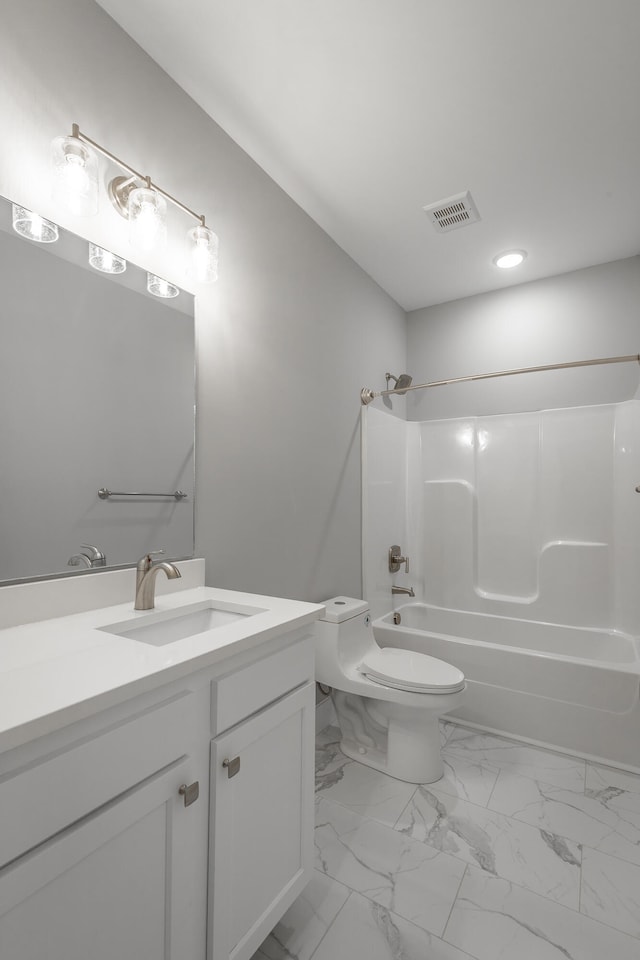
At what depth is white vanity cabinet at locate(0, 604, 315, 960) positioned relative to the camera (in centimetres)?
64

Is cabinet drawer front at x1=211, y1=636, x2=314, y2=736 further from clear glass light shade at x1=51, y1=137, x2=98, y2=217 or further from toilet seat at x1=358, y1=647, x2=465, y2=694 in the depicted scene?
clear glass light shade at x1=51, y1=137, x2=98, y2=217

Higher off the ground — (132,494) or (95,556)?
(132,494)

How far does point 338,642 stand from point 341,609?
151 mm

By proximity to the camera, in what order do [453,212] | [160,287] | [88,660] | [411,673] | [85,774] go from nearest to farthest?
[85,774] → [88,660] → [160,287] → [411,673] → [453,212]

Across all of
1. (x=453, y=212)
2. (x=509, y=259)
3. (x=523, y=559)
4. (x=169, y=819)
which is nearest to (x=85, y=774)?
(x=169, y=819)

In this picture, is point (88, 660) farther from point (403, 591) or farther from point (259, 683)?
point (403, 591)

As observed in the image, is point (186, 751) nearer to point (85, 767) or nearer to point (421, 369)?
point (85, 767)

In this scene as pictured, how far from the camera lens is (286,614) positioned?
1184mm

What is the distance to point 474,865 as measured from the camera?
1504mm

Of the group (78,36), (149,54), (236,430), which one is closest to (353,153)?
(149,54)

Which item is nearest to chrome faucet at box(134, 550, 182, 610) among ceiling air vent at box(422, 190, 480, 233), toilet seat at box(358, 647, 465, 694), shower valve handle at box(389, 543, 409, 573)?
toilet seat at box(358, 647, 465, 694)

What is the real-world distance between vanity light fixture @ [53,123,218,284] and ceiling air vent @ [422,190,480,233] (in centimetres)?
121

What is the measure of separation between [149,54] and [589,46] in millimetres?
1408

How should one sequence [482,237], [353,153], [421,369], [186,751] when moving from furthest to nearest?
[421,369] < [482,237] < [353,153] < [186,751]
